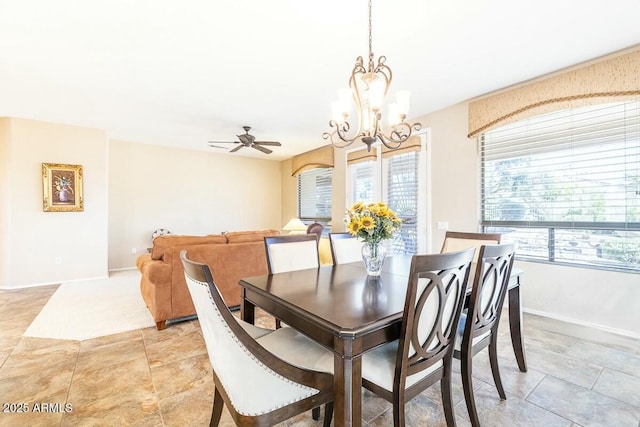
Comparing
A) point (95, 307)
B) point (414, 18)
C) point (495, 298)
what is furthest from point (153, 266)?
point (414, 18)

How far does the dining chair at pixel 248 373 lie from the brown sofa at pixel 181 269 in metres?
1.90

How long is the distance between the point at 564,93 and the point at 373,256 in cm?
273

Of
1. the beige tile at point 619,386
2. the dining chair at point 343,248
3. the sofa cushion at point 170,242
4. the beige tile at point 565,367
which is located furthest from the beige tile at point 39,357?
the beige tile at point 619,386

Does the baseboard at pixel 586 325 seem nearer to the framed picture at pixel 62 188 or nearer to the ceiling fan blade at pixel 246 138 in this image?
the ceiling fan blade at pixel 246 138

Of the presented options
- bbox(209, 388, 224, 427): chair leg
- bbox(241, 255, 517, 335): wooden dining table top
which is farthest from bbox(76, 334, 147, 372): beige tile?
bbox(241, 255, 517, 335): wooden dining table top

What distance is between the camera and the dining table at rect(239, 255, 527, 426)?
1.07m

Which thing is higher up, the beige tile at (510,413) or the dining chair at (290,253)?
the dining chair at (290,253)

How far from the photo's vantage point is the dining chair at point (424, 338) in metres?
1.16

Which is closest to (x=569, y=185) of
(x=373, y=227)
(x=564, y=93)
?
(x=564, y=93)

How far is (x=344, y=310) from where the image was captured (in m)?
1.25

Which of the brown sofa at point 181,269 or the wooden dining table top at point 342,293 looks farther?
the brown sofa at point 181,269

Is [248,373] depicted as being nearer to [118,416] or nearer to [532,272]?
[118,416]

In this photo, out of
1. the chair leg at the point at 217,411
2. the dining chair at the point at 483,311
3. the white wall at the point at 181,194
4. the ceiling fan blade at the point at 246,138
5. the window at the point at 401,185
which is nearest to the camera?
the chair leg at the point at 217,411

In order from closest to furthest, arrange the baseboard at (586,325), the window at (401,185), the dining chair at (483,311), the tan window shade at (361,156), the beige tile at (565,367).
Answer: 1. the dining chair at (483,311)
2. the beige tile at (565,367)
3. the baseboard at (586,325)
4. the window at (401,185)
5. the tan window shade at (361,156)
